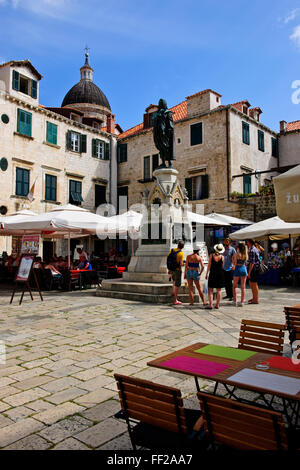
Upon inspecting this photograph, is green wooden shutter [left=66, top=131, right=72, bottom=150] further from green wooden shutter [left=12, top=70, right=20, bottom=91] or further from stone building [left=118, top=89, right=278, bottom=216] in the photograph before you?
stone building [left=118, top=89, right=278, bottom=216]

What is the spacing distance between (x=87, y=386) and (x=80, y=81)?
1893 inches

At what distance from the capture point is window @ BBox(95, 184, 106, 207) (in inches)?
1071

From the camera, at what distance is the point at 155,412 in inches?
83.4

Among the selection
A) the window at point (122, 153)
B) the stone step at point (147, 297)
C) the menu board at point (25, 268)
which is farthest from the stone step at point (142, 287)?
the window at point (122, 153)

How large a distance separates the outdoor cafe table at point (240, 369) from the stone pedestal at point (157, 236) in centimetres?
713

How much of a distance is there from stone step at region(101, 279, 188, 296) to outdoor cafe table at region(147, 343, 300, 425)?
6564 mm

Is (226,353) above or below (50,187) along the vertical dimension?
below

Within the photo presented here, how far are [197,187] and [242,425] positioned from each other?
2270cm

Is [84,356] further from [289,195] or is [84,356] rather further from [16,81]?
[16,81]

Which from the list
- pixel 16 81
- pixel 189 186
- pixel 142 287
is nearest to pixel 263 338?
pixel 142 287

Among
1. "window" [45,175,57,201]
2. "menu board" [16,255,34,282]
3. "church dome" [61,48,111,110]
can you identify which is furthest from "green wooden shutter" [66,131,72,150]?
"church dome" [61,48,111,110]

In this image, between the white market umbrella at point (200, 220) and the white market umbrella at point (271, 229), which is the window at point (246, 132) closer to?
the white market umbrella at point (200, 220)

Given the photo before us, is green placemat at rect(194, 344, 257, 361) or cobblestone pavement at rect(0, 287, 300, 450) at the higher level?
green placemat at rect(194, 344, 257, 361)

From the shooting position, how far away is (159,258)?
428 inches
